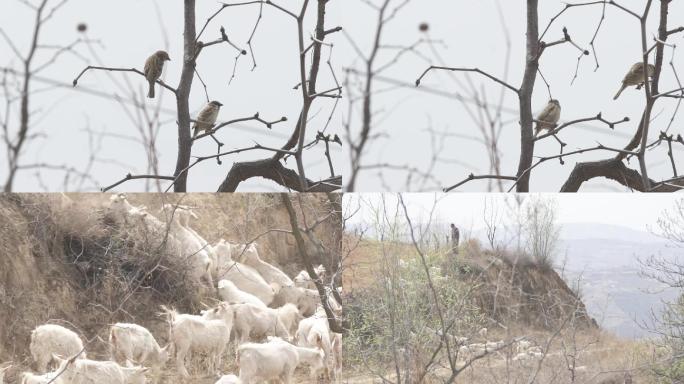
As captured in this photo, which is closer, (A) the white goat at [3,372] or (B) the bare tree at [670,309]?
(A) the white goat at [3,372]

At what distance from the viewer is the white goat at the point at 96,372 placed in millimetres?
4355

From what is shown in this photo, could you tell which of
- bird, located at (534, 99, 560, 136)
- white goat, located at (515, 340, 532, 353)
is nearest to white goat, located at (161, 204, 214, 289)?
white goat, located at (515, 340, 532, 353)

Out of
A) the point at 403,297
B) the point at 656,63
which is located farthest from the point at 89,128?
the point at 656,63

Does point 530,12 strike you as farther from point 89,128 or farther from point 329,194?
point 89,128

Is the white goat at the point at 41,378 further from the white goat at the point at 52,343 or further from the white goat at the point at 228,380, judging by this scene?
the white goat at the point at 228,380

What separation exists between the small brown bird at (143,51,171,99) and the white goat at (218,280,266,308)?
0.81 meters

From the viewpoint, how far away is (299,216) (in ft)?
15.7

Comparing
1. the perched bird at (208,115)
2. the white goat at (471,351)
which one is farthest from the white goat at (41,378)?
the white goat at (471,351)

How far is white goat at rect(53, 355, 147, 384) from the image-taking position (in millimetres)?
4355

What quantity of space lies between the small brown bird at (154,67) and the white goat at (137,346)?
36.3 inches

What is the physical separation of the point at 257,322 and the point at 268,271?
22 centimetres

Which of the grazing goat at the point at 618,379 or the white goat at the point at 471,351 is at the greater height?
the white goat at the point at 471,351

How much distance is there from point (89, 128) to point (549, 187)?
1.85 meters

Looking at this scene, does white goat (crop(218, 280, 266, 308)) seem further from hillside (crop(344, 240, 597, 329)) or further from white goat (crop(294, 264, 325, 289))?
hillside (crop(344, 240, 597, 329))
